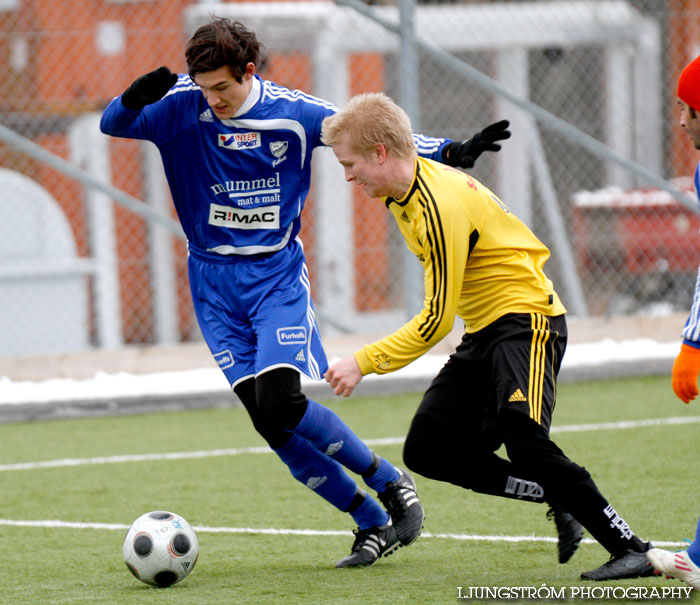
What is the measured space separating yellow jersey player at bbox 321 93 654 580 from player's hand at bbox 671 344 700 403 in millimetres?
411

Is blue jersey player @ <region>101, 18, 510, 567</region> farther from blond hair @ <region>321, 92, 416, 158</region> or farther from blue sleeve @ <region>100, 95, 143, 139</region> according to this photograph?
blond hair @ <region>321, 92, 416, 158</region>

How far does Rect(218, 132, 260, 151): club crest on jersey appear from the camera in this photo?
5.01 m

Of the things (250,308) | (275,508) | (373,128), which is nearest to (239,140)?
(250,308)

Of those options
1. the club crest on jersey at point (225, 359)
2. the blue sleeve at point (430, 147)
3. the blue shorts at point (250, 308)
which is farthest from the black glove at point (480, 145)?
the club crest on jersey at point (225, 359)

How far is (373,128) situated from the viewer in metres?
4.21

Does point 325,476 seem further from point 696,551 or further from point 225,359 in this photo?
point 696,551

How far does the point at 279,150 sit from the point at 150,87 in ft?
1.82

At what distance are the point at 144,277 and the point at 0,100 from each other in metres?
1.99

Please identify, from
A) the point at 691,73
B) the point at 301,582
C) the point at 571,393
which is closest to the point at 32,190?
the point at 571,393

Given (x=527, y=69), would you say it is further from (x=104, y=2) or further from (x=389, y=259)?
(x=104, y=2)

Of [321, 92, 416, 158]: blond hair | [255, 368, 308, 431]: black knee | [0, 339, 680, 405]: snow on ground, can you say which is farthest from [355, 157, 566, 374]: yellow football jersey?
[0, 339, 680, 405]: snow on ground

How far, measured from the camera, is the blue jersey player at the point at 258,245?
485 centimetres

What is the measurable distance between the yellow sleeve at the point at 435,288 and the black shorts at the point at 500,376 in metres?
0.27

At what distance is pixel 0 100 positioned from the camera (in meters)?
11.6
